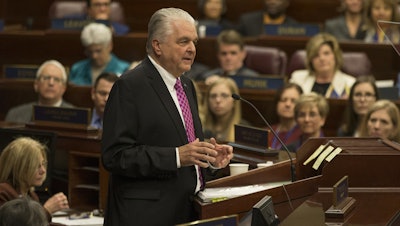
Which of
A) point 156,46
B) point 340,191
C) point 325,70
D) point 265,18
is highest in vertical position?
point 265,18

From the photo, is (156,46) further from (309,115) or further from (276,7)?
(276,7)

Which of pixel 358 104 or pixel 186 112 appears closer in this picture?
pixel 186 112

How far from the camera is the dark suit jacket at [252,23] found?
8586mm

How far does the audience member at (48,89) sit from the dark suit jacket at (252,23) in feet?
8.02

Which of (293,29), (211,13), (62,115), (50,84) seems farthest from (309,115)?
(211,13)

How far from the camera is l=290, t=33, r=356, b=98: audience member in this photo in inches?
284

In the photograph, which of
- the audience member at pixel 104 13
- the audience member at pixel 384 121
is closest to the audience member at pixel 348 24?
the audience member at pixel 104 13

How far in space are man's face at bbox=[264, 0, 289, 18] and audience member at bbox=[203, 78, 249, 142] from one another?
6.95 feet

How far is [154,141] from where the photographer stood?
3363 millimetres

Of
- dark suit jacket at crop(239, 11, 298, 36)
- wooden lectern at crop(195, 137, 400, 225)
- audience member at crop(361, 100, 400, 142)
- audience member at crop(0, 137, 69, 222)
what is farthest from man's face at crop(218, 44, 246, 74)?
wooden lectern at crop(195, 137, 400, 225)

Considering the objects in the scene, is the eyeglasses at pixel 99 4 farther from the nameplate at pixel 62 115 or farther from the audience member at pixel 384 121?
the audience member at pixel 384 121

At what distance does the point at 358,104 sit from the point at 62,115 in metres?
2.10

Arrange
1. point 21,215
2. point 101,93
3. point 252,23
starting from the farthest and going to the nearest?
point 252,23 < point 101,93 < point 21,215

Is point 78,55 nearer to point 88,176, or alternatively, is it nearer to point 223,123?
point 223,123
